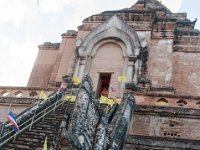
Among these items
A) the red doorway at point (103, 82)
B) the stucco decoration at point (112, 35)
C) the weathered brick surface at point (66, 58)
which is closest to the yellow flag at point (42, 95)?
the weathered brick surface at point (66, 58)

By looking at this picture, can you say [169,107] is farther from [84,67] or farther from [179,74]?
[84,67]

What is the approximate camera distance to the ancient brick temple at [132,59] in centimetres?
1594

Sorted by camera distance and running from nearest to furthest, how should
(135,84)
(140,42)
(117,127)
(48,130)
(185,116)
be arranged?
1. (117,127)
2. (48,130)
3. (185,116)
4. (135,84)
5. (140,42)

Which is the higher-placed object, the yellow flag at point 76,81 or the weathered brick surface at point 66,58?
the weathered brick surface at point 66,58

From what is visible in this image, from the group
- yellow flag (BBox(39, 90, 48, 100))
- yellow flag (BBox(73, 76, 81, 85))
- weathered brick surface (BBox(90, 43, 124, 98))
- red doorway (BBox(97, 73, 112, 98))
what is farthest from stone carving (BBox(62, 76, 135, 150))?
red doorway (BBox(97, 73, 112, 98))

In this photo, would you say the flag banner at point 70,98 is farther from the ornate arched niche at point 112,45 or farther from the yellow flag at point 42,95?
the ornate arched niche at point 112,45

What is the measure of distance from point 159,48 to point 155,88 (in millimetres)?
2555

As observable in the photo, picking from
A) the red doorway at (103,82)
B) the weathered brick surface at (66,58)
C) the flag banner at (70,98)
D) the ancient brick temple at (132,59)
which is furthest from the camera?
the weathered brick surface at (66,58)

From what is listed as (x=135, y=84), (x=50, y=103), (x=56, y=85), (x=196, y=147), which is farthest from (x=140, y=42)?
(x=196, y=147)

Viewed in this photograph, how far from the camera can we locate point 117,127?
9.99 metres

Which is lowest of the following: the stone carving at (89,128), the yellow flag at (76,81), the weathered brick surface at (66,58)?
the stone carving at (89,128)

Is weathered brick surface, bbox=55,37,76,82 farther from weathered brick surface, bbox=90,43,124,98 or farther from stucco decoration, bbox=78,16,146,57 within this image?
weathered brick surface, bbox=90,43,124,98

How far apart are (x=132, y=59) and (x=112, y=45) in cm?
166

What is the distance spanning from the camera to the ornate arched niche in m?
16.9
